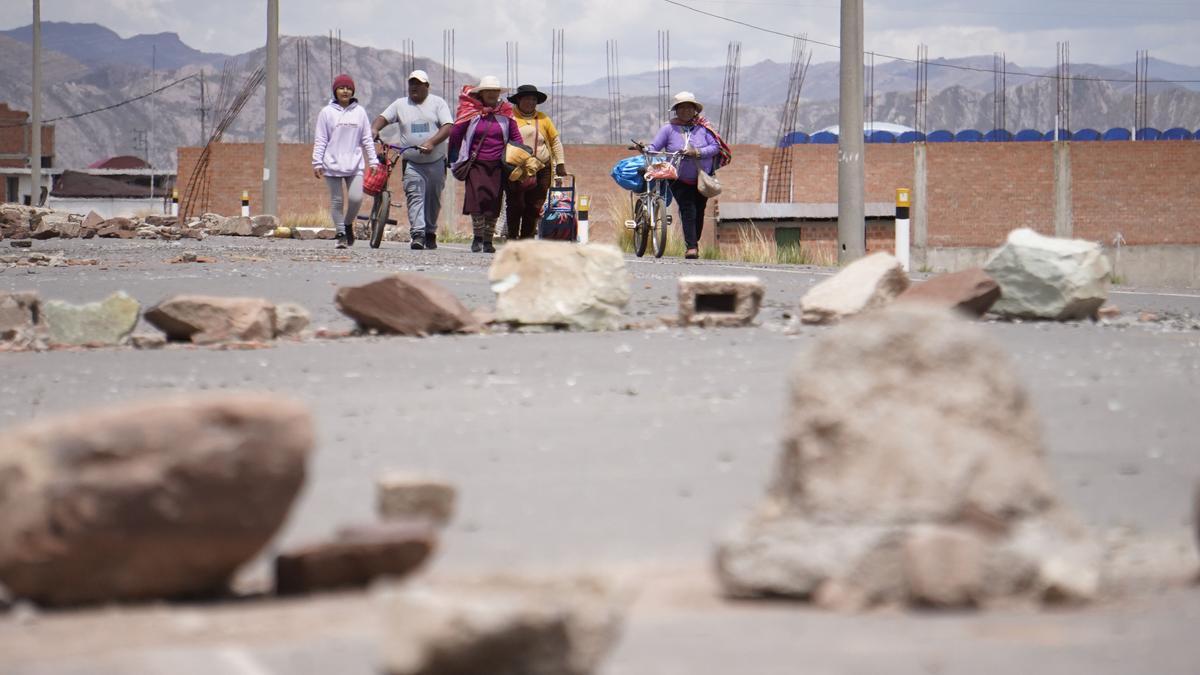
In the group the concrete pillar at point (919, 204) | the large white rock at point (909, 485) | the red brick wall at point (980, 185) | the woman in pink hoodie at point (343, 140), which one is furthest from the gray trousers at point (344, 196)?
the red brick wall at point (980, 185)

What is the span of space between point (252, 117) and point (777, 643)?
6342 inches

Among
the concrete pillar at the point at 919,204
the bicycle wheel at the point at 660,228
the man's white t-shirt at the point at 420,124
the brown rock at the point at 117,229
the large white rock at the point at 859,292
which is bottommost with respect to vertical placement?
the large white rock at the point at 859,292

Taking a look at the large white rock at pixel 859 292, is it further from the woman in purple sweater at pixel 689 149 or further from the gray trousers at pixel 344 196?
the gray trousers at pixel 344 196

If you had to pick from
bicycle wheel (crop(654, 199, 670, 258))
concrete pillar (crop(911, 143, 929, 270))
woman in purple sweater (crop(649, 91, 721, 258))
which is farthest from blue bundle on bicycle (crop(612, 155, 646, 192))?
→ concrete pillar (crop(911, 143, 929, 270))

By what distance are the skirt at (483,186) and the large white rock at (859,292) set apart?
7.90 meters

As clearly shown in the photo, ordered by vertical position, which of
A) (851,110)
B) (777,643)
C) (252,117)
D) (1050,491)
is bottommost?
(777,643)

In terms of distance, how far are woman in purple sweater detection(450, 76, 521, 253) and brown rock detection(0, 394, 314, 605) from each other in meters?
13.8

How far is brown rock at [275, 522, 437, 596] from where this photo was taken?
3.57 meters

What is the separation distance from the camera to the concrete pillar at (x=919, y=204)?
44.3 m

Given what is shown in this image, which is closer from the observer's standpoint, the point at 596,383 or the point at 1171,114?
the point at 596,383

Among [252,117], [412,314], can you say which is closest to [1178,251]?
[412,314]

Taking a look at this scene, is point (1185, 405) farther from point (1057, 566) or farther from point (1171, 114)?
point (1171, 114)

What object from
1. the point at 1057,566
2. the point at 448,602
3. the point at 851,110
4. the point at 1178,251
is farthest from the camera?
the point at 1178,251

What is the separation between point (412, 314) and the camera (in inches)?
369
